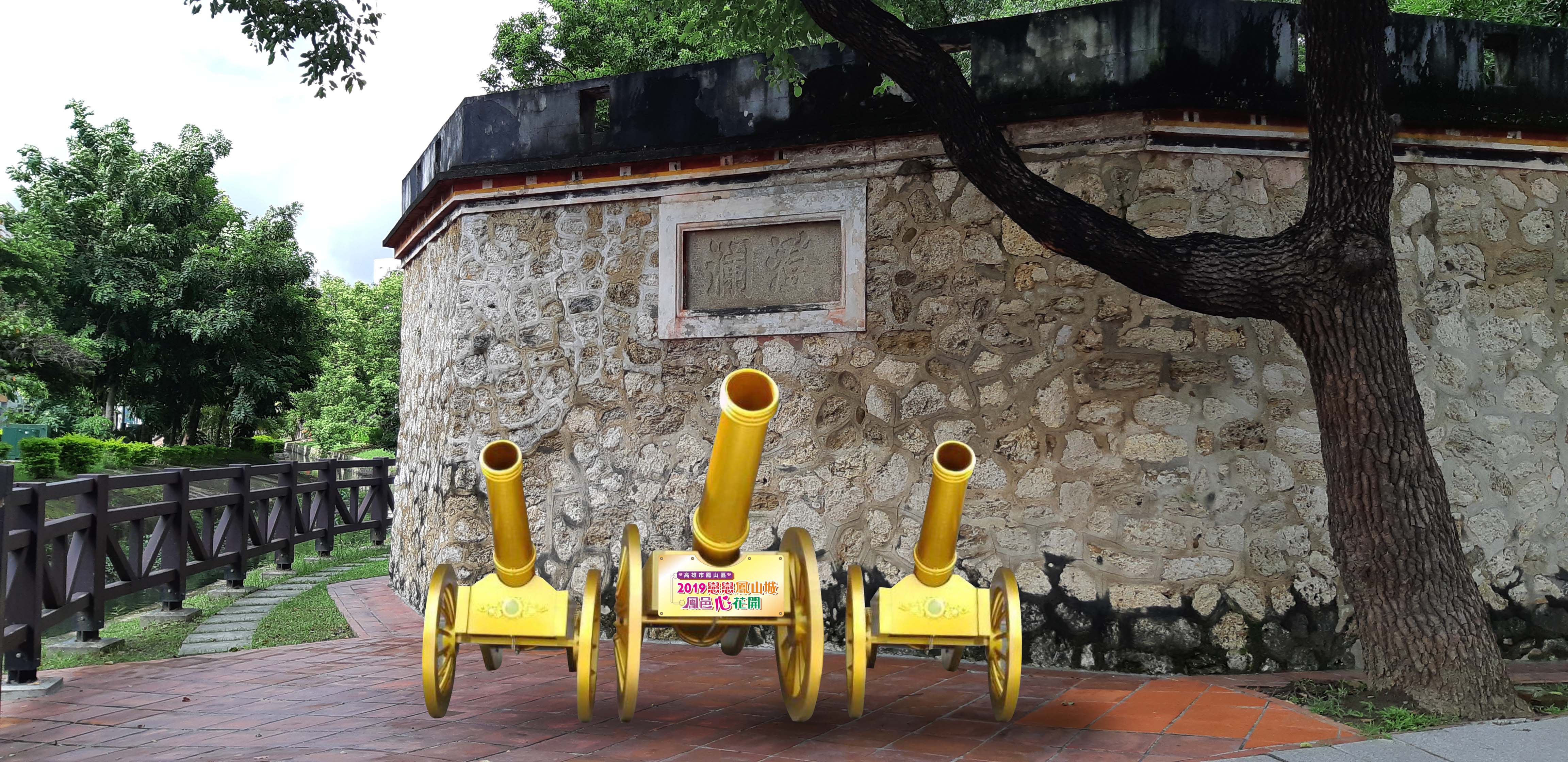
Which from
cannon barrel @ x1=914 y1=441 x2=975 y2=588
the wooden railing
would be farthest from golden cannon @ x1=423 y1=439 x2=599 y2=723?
the wooden railing

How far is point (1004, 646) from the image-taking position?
13.8 ft

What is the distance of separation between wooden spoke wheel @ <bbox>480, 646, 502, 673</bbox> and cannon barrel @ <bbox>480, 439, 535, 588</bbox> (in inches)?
17.2

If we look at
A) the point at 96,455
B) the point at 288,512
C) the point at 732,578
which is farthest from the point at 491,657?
the point at 96,455

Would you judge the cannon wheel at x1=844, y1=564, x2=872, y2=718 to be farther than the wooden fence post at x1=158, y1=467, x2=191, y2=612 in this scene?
No

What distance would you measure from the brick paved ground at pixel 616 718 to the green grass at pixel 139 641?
0.30 meters

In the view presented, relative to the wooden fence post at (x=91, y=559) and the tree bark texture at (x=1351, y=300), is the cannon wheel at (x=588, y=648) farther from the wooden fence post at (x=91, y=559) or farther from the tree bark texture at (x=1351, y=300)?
the wooden fence post at (x=91, y=559)

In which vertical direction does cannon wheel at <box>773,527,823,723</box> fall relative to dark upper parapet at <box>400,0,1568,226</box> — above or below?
below

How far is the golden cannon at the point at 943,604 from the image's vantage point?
156 inches

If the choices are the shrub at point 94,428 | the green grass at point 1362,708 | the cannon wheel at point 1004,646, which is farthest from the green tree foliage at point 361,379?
the green grass at point 1362,708

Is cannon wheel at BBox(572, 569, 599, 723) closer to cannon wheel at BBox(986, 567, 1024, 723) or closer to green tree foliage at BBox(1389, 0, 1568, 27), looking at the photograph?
cannon wheel at BBox(986, 567, 1024, 723)

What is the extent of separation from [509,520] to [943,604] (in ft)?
5.73

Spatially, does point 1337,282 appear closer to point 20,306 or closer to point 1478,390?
point 1478,390

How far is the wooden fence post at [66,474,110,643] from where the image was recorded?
5938 mm

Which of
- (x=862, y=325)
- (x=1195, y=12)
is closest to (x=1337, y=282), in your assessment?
(x=1195, y=12)
